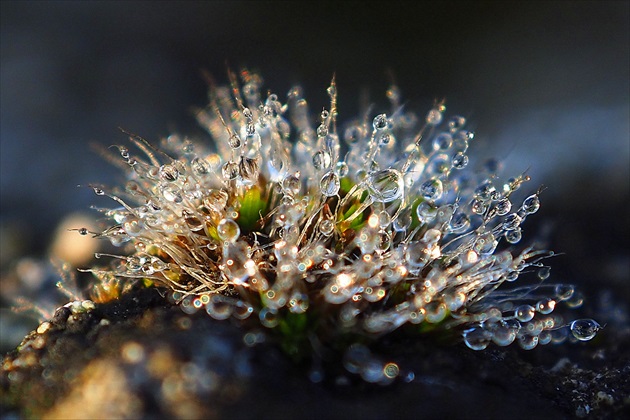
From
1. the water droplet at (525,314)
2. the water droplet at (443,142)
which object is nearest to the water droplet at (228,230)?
the water droplet at (525,314)

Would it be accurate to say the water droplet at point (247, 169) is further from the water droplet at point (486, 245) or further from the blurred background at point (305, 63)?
the blurred background at point (305, 63)

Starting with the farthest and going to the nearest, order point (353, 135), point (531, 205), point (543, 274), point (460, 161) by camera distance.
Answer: point (353, 135), point (543, 274), point (460, 161), point (531, 205)

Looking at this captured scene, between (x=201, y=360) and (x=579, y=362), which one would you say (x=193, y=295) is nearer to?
(x=201, y=360)

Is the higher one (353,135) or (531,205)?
(353,135)

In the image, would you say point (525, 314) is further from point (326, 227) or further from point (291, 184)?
point (291, 184)

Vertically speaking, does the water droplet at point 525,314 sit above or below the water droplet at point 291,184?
below

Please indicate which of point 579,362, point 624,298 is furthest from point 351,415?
point 624,298

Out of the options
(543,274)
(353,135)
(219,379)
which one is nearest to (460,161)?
(543,274)
